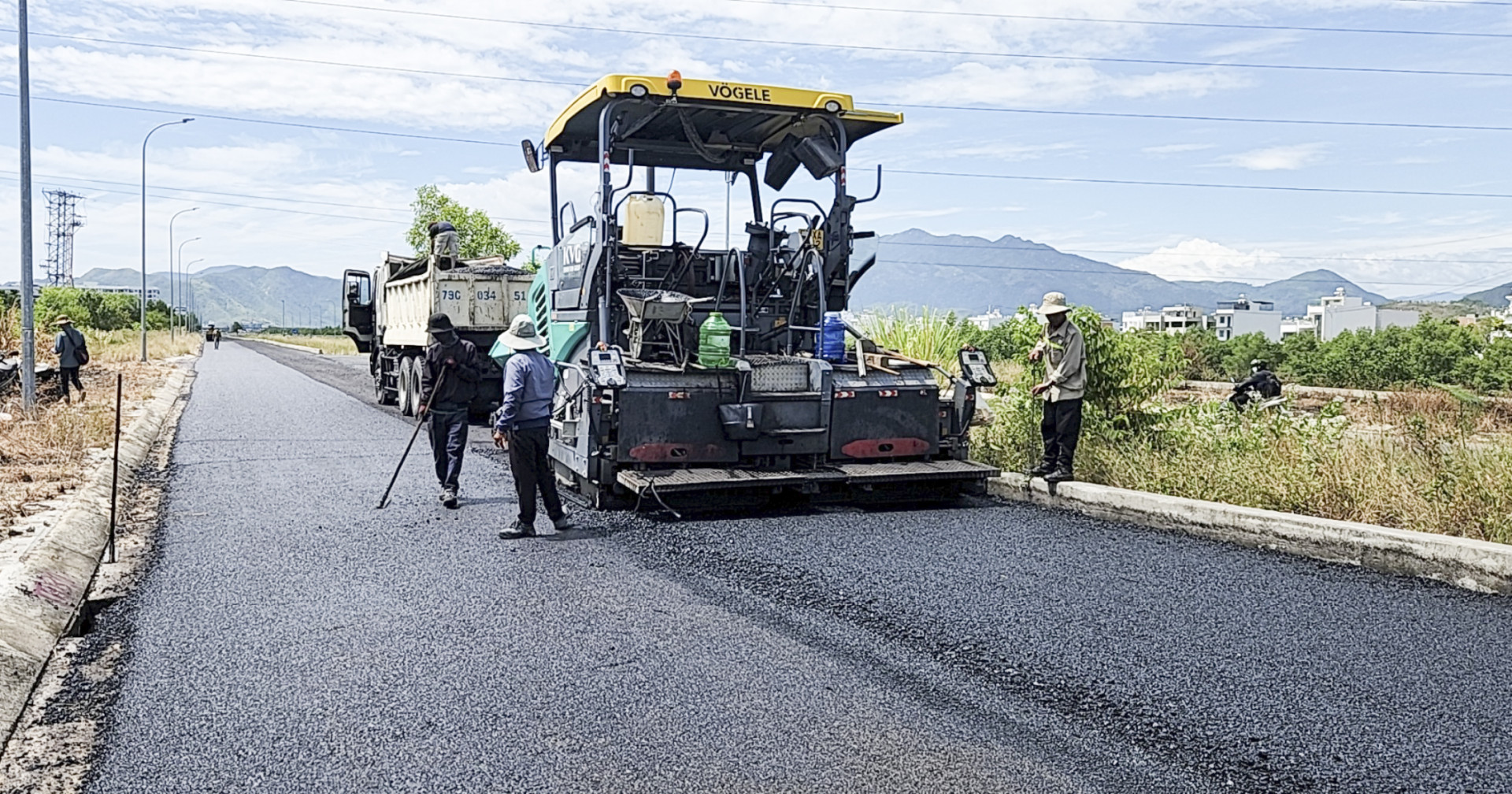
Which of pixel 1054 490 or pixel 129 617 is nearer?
pixel 129 617

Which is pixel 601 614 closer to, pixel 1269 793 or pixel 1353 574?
pixel 1269 793

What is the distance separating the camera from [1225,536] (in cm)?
768

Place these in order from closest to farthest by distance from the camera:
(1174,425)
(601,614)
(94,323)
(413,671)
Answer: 1. (413,671)
2. (601,614)
3. (1174,425)
4. (94,323)

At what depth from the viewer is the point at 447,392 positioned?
1002 centimetres

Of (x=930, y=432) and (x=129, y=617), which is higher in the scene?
(x=930, y=432)

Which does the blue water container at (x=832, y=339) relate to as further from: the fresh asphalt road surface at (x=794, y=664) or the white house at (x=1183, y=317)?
the white house at (x=1183, y=317)

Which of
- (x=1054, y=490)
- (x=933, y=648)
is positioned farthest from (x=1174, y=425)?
(x=933, y=648)

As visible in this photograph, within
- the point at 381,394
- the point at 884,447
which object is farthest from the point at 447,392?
the point at 381,394

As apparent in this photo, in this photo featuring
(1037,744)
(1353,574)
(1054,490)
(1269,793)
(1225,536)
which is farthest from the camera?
(1054,490)

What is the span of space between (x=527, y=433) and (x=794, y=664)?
3643 millimetres

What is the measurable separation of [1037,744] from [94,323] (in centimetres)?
6763

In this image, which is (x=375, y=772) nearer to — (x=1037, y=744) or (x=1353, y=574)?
(x=1037, y=744)

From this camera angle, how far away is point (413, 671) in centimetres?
507

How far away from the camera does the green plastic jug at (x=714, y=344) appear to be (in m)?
8.92
